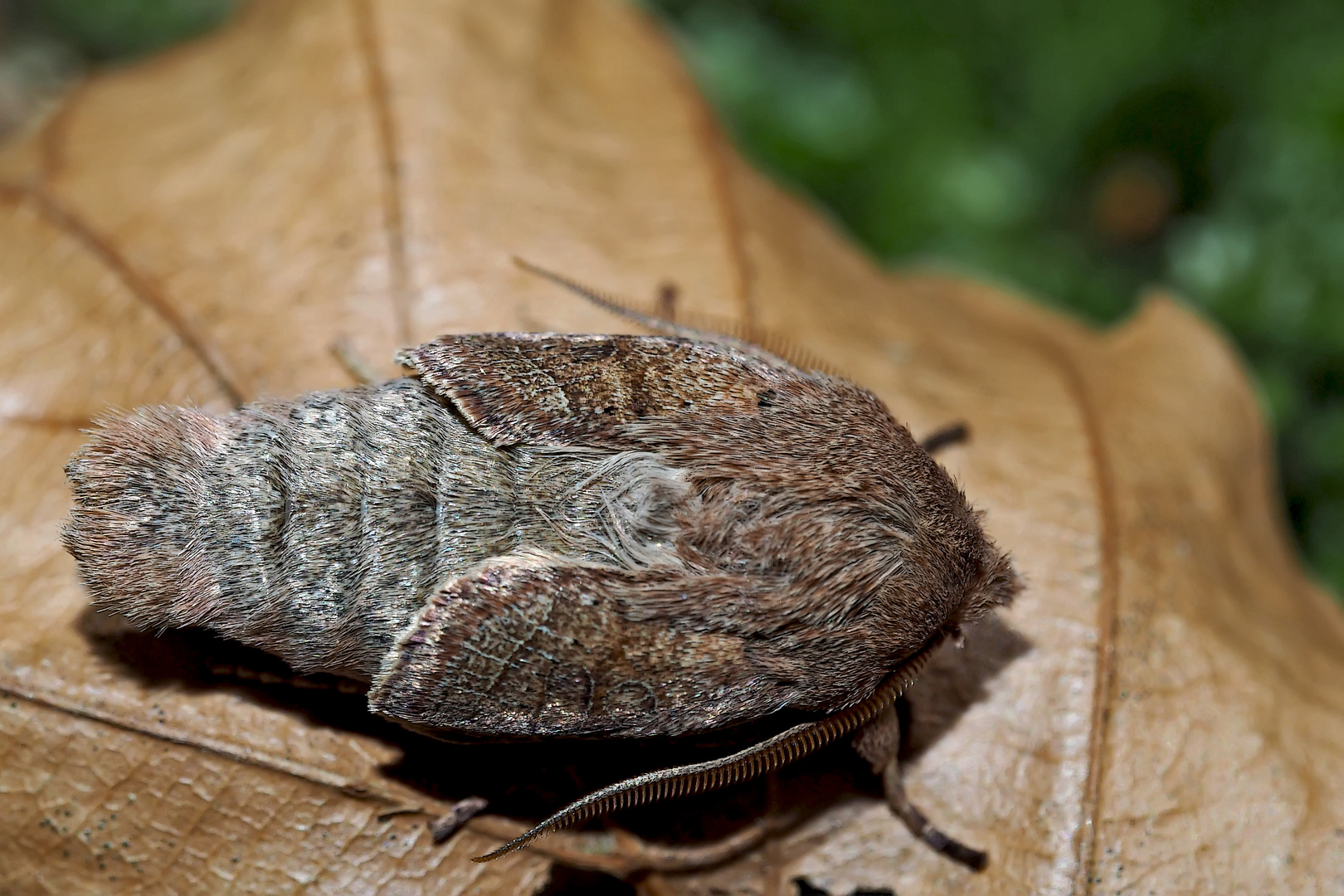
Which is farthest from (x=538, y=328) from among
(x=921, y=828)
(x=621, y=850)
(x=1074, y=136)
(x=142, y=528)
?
(x=1074, y=136)

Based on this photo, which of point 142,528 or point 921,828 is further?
point 921,828

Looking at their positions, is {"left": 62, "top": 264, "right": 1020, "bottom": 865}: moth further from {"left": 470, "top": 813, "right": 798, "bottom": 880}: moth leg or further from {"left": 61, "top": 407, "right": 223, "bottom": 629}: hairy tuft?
{"left": 470, "top": 813, "right": 798, "bottom": 880}: moth leg

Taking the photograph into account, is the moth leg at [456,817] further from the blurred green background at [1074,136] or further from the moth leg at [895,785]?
the blurred green background at [1074,136]

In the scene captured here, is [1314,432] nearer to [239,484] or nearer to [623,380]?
[623,380]

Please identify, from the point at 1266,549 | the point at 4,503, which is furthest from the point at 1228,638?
the point at 4,503

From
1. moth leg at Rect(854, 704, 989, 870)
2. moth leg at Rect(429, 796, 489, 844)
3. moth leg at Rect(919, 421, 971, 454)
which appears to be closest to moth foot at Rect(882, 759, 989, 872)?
moth leg at Rect(854, 704, 989, 870)

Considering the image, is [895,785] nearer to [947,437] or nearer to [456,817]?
[947,437]
